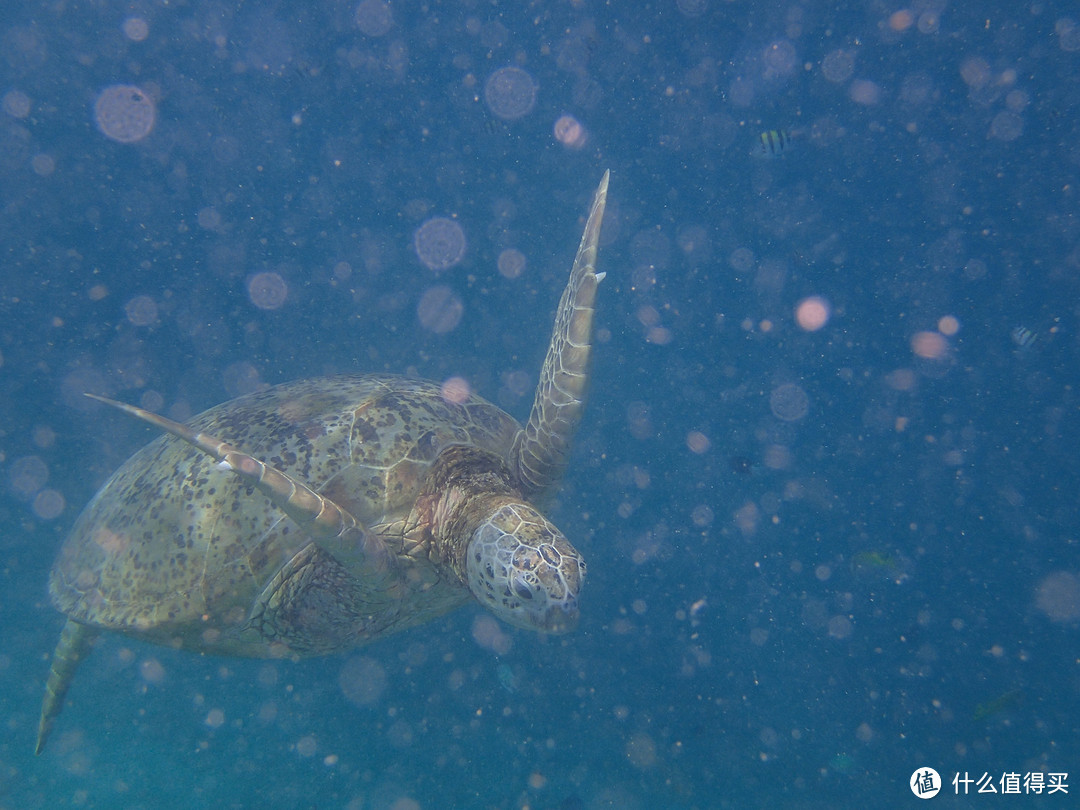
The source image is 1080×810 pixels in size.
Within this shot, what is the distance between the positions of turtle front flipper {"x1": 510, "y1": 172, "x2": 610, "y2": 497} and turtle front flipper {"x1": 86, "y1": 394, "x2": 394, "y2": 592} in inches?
66.1

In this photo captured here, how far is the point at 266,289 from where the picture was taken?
9523 millimetres

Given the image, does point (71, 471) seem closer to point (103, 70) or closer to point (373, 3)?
point (103, 70)

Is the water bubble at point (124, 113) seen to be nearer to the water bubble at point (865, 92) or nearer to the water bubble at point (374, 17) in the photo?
the water bubble at point (374, 17)

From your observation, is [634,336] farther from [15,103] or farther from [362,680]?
[15,103]

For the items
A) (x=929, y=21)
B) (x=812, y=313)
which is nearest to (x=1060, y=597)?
(x=812, y=313)

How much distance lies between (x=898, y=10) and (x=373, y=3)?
8186 millimetres

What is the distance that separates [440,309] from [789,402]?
644cm

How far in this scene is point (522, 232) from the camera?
9500mm

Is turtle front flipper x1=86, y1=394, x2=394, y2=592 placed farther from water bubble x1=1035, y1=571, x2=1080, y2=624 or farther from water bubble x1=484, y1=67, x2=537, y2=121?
water bubble x1=1035, y1=571, x2=1080, y2=624

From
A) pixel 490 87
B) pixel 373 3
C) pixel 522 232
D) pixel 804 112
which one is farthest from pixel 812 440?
pixel 373 3

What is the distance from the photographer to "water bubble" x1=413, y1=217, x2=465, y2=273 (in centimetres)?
947

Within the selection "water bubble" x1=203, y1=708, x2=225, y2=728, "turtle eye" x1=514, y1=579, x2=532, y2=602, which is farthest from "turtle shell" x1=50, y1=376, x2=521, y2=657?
"water bubble" x1=203, y1=708, x2=225, y2=728

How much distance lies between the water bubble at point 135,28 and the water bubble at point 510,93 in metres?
5.28

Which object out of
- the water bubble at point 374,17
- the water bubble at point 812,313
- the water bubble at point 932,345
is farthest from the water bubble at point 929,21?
the water bubble at point 374,17
